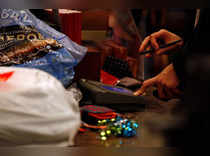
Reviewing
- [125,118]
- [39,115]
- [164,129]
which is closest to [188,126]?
[164,129]

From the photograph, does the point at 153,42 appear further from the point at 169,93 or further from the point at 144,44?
the point at 169,93

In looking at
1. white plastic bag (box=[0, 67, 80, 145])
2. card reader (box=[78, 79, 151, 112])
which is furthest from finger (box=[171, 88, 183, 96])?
white plastic bag (box=[0, 67, 80, 145])

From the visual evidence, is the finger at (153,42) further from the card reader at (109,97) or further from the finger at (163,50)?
the card reader at (109,97)

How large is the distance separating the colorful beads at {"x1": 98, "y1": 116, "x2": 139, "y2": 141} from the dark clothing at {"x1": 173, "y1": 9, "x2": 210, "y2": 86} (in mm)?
213

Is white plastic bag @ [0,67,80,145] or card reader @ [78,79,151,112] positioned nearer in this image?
white plastic bag @ [0,67,80,145]

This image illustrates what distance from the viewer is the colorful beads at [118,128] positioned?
Result: 770 mm

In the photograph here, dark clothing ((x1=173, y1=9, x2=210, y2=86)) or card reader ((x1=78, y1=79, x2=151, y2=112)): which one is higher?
dark clothing ((x1=173, y1=9, x2=210, y2=86))

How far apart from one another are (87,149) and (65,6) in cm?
44

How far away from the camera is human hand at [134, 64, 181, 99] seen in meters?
0.77

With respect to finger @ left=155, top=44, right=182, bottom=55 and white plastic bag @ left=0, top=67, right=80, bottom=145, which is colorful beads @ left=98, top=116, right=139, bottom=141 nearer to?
white plastic bag @ left=0, top=67, right=80, bottom=145

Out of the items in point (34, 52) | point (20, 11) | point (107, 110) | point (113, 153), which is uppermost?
point (20, 11)

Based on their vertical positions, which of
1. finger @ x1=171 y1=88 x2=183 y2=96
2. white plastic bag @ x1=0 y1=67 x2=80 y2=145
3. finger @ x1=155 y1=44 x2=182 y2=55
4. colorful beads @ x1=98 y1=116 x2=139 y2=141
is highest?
finger @ x1=155 y1=44 x2=182 y2=55

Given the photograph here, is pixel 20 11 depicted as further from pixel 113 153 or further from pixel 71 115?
pixel 113 153

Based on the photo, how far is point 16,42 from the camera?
2.64 feet
